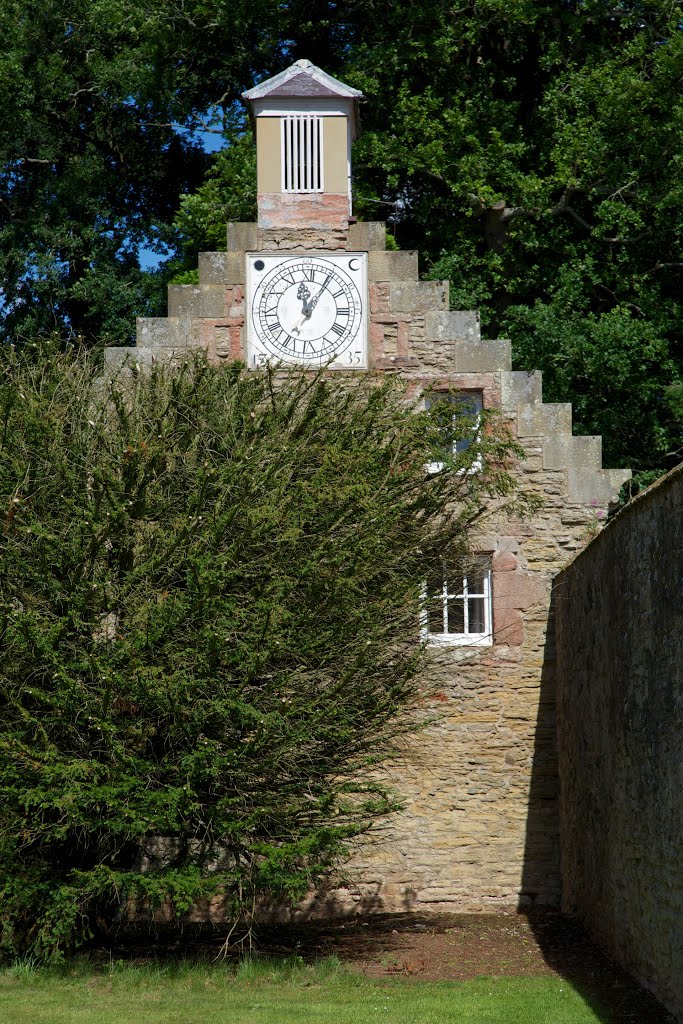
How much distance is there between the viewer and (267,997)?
982 cm

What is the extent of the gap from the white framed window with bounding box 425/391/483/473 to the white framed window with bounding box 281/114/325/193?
2.74 meters

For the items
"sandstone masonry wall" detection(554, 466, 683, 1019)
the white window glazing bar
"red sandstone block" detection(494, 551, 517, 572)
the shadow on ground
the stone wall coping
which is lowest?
the shadow on ground

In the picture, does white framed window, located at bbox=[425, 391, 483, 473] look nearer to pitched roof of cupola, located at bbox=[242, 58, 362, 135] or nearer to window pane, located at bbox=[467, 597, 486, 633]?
window pane, located at bbox=[467, 597, 486, 633]

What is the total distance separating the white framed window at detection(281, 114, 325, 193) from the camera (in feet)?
47.3

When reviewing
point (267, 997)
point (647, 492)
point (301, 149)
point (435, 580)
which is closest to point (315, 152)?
point (301, 149)

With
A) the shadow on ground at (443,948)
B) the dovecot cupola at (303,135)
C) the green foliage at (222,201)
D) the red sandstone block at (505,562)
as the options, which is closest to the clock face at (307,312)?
the dovecot cupola at (303,135)

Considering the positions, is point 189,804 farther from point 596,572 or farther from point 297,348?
point 297,348

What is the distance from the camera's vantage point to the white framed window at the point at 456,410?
1298cm

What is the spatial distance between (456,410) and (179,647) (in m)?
4.24

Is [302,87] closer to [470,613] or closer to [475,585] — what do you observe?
[475,585]

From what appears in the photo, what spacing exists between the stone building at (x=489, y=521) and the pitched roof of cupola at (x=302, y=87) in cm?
4

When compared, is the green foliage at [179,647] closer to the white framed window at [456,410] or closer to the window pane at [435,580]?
the window pane at [435,580]

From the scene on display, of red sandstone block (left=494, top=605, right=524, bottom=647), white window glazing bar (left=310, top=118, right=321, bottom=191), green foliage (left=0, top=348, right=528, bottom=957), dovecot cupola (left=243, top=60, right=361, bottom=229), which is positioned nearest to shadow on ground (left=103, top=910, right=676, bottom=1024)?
green foliage (left=0, top=348, right=528, bottom=957)

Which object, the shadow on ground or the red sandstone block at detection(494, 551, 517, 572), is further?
the red sandstone block at detection(494, 551, 517, 572)
